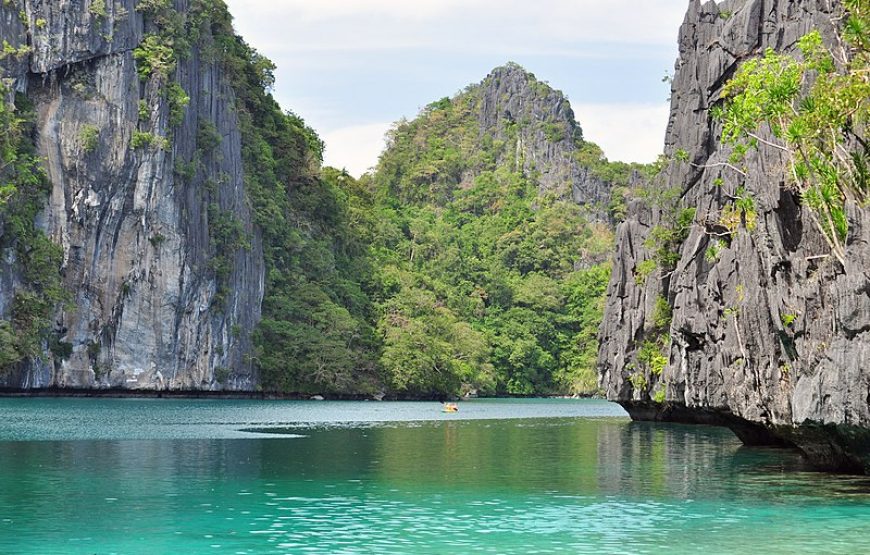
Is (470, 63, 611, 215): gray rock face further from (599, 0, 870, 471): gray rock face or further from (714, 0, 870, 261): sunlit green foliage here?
(714, 0, 870, 261): sunlit green foliage

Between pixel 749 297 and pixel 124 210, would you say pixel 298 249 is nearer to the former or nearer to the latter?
pixel 124 210

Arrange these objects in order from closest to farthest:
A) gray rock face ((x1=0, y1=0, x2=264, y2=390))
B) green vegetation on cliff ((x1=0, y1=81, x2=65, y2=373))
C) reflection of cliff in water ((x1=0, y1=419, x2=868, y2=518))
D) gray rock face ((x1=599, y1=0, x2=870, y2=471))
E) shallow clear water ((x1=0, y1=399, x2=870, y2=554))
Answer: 1. shallow clear water ((x1=0, y1=399, x2=870, y2=554))
2. gray rock face ((x1=599, y1=0, x2=870, y2=471))
3. reflection of cliff in water ((x1=0, y1=419, x2=868, y2=518))
4. green vegetation on cliff ((x1=0, y1=81, x2=65, y2=373))
5. gray rock face ((x1=0, y1=0, x2=264, y2=390))

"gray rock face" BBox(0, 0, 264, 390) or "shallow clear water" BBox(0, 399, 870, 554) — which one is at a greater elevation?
"gray rock face" BBox(0, 0, 264, 390)

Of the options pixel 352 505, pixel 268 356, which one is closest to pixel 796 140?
pixel 352 505

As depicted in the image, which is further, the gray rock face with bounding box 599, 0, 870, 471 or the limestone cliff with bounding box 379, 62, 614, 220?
the limestone cliff with bounding box 379, 62, 614, 220

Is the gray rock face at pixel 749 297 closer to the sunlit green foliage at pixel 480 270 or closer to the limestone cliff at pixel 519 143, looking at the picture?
the sunlit green foliage at pixel 480 270

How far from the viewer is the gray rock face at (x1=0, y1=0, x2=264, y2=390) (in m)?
64.1

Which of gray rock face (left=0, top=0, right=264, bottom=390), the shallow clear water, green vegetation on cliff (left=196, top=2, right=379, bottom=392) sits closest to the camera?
the shallow clear water

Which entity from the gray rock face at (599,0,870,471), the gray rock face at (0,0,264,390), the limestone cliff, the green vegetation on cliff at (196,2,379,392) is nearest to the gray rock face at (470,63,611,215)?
the limestone cliff

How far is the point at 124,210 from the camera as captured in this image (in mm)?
68625

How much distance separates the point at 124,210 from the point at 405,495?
51.2m

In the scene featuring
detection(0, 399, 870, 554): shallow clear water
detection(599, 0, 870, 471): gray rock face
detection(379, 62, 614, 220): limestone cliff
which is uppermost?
detection(379, 62, 614, 220): limestone cliff

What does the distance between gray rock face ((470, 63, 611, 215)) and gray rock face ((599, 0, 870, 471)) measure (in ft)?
265

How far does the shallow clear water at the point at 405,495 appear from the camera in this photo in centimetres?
1653
